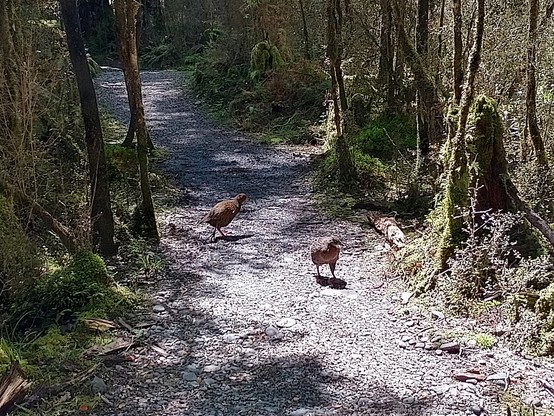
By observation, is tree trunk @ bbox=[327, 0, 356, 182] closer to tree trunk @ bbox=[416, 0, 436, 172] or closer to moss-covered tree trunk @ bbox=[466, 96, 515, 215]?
tree trunk @ bbox=[416, 0, 436, 172]

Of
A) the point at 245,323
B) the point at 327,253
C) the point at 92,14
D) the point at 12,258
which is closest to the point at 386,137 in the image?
the point at 327,253

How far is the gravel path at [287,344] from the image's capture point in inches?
163

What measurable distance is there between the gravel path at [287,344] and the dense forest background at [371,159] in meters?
0.45

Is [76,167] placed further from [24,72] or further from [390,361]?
[390,361]

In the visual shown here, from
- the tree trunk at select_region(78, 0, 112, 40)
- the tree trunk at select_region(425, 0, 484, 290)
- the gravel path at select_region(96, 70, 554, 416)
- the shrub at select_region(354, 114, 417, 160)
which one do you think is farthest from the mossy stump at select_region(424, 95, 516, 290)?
the tree trunk at select_region(78, 0, 112, 40)

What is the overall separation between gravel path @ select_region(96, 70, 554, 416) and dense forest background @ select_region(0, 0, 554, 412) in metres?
0.45

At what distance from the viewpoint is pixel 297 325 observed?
5.45 metres

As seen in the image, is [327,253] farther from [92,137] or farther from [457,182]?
[92,137]

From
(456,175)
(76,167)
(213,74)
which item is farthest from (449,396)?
(213,74)

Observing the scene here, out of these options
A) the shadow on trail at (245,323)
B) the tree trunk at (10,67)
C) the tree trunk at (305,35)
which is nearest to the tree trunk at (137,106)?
the shadow on trail at (245,323)

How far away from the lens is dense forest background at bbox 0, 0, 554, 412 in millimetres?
5465

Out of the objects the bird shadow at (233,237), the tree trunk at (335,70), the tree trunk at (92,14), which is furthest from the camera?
the tree trunk at (92,14)

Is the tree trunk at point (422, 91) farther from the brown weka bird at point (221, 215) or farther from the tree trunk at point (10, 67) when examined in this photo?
the tree trunk at point (10, 67)

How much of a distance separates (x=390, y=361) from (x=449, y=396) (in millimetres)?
663
